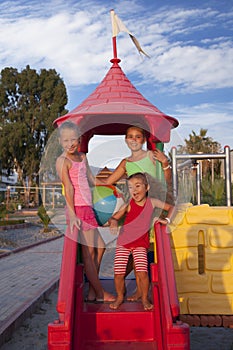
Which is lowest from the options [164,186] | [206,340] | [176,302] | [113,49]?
[206,340]

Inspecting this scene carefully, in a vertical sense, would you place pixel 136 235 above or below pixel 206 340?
above

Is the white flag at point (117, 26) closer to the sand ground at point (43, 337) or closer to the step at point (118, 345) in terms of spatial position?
the step at point (118, 345)

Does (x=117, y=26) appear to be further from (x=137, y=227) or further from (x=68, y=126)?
(x=137, y=227)

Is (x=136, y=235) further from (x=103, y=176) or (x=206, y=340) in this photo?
(x=206, y=340)

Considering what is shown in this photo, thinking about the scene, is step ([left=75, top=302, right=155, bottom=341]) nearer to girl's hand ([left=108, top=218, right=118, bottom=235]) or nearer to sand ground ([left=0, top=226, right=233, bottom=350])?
girl's hand ([left=108, top=218, right=118, bottom=235])

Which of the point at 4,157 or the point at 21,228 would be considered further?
the point at 4,157

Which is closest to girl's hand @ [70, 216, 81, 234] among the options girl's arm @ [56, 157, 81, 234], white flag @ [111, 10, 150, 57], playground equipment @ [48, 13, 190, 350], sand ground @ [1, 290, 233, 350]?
girl's arm @ [56, 157, 81, 234]

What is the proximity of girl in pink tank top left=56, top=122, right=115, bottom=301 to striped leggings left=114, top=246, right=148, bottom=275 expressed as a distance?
24 cm

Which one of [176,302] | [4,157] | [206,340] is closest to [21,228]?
[206,340]

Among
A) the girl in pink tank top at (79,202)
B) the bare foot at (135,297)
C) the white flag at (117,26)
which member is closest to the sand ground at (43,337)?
the bare foot at (135,297)

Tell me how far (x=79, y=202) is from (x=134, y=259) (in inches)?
28.5

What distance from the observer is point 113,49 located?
16.2ft

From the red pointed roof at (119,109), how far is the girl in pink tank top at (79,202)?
0.75ft

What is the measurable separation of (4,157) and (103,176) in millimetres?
40134
